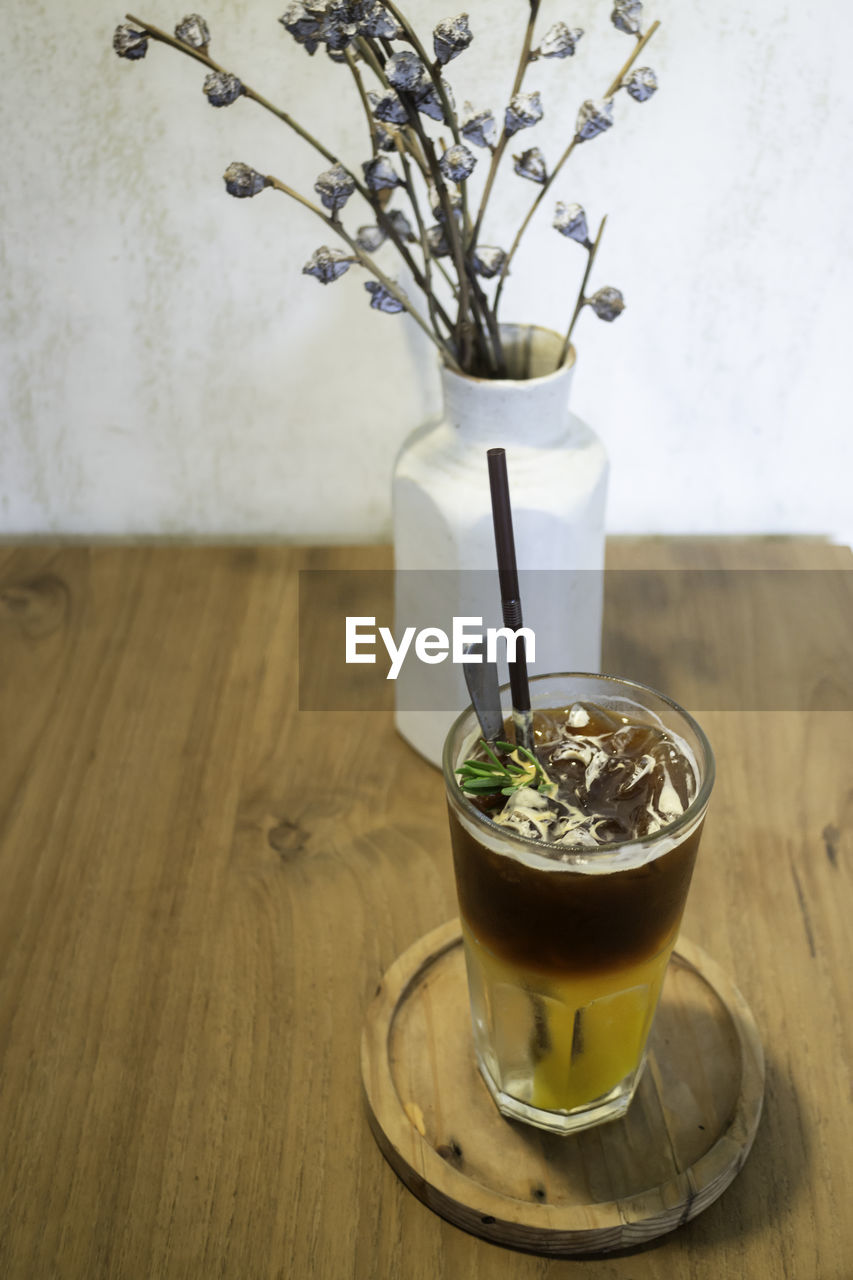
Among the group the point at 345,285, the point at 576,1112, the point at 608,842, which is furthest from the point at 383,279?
the point at 576,1112

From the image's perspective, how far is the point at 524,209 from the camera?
3.94ft

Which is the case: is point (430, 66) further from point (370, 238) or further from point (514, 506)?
point (514, 506)

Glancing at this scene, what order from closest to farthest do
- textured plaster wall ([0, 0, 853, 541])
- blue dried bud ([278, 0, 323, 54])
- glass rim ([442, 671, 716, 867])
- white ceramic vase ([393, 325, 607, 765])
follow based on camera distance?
glass rim ([442, 671, 716, 867]) → blue dried bud ([278, 0, 323, 54]) → white ceramic vase ([393, 325, 607, 765]) → textured plaster wall ([0, 0, 853, 541])

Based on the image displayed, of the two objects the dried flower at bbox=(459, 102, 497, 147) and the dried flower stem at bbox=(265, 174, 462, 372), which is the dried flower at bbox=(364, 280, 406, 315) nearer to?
the dried flower stem at bbox=(265, 174, 462, 372)

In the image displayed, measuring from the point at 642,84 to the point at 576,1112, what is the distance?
0.72 metres

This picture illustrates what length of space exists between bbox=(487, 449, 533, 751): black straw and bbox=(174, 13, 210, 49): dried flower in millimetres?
367

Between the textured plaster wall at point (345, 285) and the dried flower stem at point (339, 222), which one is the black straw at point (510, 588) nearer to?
the dried flower stem at point (339, 222)

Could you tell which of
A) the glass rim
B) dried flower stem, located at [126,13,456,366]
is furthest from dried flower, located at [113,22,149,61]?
the glass rim

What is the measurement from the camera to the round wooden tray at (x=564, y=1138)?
2.23 ft

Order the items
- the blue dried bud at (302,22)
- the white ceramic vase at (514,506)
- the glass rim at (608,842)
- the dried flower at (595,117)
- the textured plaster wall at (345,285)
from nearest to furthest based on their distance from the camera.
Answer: the glass rim at (608,842)
the blue dried bud at (302,22)
the dried flower at (595,117)
the white ceramic vase at (514,506)
the textured plaster wall at (345,285)

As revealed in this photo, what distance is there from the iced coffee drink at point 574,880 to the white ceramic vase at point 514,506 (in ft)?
0.77

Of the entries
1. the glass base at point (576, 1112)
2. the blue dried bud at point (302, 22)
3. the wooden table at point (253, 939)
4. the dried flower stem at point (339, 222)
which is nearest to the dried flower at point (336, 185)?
the dried flower stem at point (339, 222)

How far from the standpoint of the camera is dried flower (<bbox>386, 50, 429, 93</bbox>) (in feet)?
2.42

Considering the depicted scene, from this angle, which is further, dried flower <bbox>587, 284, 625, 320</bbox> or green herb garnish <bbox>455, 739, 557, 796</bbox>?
dried flower <bbox>587, 284, 625, 320</bbox>
